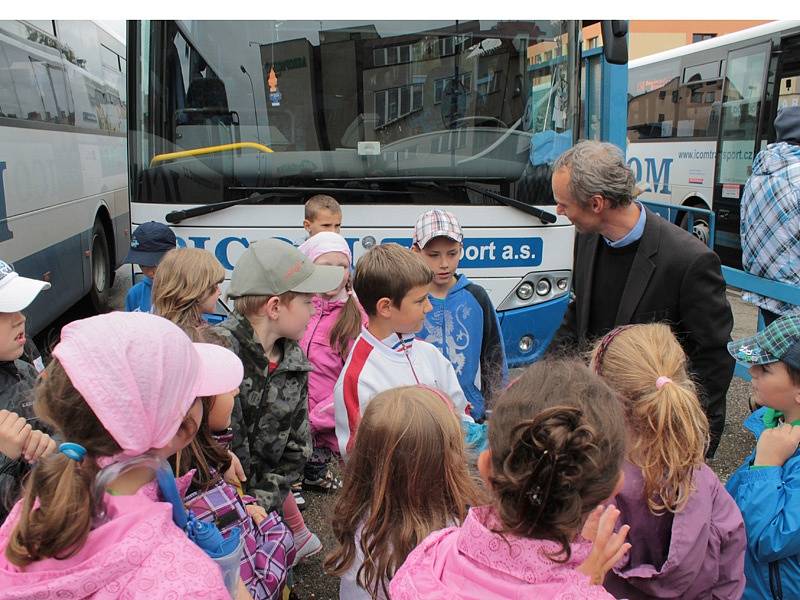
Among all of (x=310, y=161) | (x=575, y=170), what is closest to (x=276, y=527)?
(x=575, y=170)

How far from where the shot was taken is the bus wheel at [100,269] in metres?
8.06

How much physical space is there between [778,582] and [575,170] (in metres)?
1.57

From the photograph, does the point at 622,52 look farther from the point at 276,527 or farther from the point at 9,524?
the point at 9,524

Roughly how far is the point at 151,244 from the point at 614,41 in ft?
10.2

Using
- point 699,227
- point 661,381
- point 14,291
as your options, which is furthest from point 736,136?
point 14,291

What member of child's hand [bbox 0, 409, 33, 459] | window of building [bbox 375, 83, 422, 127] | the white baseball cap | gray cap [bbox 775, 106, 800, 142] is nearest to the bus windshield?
window of building [bbox 375, 83, 422, 127]

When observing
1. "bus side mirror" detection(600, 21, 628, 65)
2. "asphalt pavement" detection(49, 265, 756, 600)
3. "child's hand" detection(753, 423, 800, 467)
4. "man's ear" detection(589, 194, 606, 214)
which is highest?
"bus side mirror" detection(600, 21, 628, 65)

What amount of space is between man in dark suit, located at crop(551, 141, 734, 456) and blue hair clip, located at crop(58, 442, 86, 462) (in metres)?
2.06

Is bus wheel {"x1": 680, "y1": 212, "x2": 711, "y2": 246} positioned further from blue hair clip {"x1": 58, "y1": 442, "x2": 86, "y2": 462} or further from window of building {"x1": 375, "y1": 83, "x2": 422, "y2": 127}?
blue hair clip {"x1": 58, "y1": 442, "x2": 86, "y2": 462}

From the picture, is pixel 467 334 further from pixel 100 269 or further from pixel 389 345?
pixel 100 269

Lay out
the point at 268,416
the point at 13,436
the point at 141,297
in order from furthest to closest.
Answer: the point at 141,297, the point at 268,416, the point at 13,436

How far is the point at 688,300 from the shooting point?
265 cm

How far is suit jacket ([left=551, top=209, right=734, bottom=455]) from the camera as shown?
8.63 feet

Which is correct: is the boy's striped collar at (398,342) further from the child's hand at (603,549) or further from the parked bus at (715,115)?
the parked bus at (715,115)
